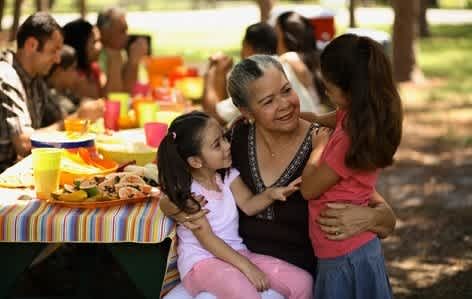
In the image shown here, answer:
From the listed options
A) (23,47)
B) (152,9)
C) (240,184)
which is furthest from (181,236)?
(152,9)

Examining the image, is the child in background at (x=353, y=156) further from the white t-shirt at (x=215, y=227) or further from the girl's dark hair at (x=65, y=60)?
the girl's dark hair at (x=65, y=60)

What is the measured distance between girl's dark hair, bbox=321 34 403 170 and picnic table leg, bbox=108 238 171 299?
81cm

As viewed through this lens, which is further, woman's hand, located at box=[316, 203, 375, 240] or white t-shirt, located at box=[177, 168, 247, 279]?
white t-shirt, located at box=[177, 168, 247, 279]

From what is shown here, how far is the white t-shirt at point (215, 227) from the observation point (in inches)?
131

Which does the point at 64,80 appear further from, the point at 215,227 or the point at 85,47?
the point at 215,227

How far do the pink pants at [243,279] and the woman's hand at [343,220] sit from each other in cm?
22

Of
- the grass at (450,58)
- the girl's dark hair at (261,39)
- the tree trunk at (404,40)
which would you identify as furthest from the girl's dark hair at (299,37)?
the tree trunk at (404,40)

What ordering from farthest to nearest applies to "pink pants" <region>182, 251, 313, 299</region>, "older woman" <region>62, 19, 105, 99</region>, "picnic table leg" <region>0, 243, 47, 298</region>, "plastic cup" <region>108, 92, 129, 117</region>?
"older woman" <region>62, 19, 105, 99</region>
"plastic cup" <region>108, 92, 129, 117</region>
"picnic table leg" <region>0, 243, 47, 298</region>
"pink pants" <region>182, 251, 313, 299</region>

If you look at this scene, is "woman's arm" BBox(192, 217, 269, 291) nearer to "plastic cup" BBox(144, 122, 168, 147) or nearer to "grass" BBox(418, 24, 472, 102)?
"plastic cup" BBox(144, 122, 168, 147)

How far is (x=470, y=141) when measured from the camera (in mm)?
9555

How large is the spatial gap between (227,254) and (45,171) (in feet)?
2.63

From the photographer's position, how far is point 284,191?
3.33m

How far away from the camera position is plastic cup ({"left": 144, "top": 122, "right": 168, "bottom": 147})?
4.44 meters

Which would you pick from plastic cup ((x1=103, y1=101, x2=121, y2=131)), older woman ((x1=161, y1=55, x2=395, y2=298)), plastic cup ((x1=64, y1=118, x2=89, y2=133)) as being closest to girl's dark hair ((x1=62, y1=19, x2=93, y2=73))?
plastic cup ((x1=103, y1=101, x2=121, y2=131))
